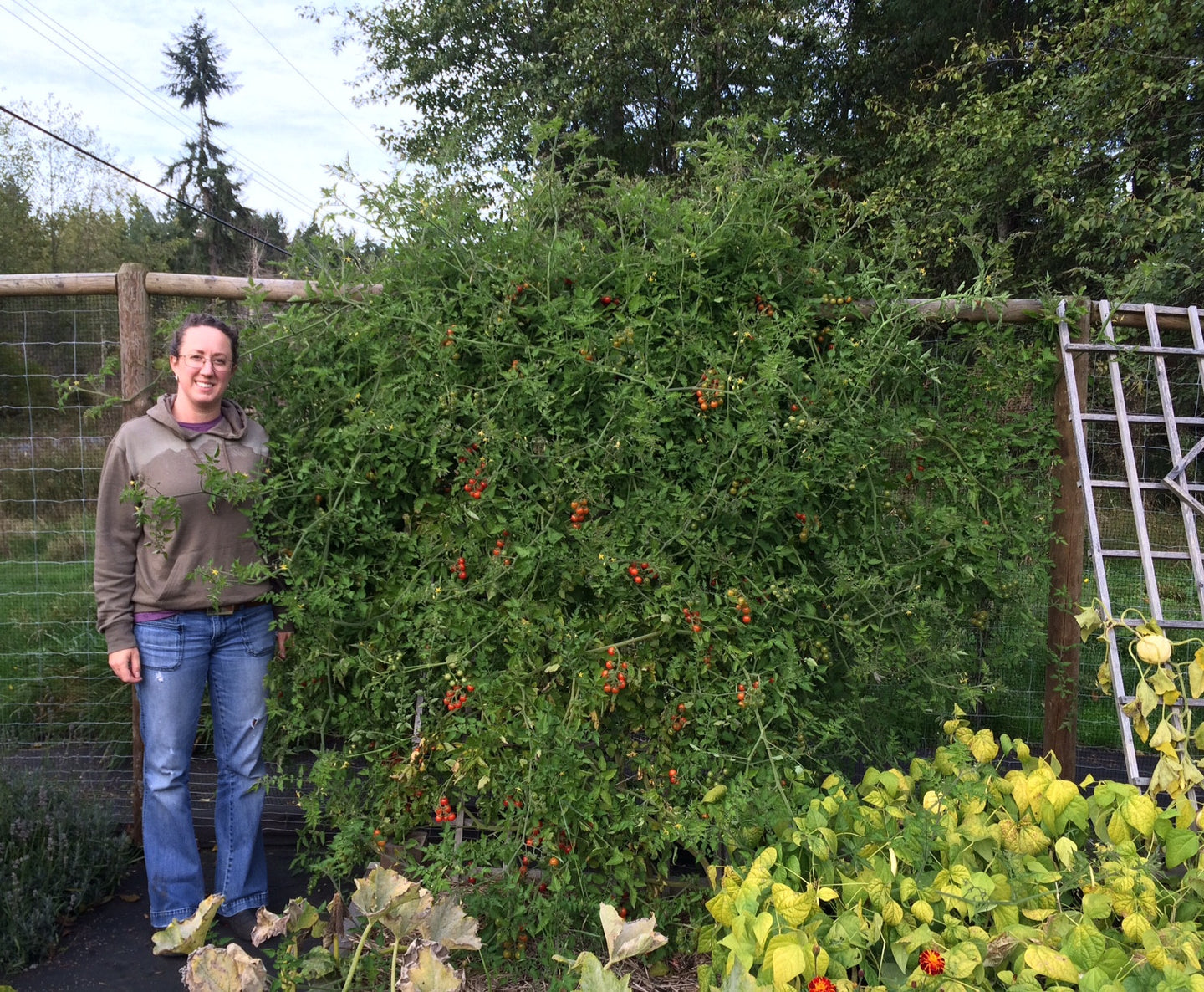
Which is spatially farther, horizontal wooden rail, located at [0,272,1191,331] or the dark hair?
horizontal wooden rail, located at [0,272,1191,331]

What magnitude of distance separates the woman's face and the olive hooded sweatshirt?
0.08 meters

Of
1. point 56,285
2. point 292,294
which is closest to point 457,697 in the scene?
point 292,294

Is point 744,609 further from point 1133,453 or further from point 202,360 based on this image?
point 202,360

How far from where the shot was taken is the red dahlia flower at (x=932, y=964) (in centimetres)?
159

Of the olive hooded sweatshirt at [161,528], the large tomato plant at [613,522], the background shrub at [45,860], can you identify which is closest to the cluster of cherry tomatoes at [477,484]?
the large tomato plant at [613,522]

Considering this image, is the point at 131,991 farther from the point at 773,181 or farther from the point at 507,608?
the point at 773,181

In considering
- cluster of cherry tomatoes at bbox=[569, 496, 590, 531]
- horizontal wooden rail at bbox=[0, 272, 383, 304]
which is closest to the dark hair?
horizontal wooden rail at bbox=[0, 272, 383, 304]

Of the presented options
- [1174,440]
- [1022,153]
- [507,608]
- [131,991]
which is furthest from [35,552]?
[1022,153]

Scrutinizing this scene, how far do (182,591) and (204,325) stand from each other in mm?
791

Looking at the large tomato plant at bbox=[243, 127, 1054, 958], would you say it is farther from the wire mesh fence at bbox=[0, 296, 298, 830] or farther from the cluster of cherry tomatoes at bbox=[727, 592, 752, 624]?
the wire mesh fence at bbox=[0, 296, 298, 830]

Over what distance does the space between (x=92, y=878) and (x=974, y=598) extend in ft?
10.1

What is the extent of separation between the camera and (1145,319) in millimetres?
3033

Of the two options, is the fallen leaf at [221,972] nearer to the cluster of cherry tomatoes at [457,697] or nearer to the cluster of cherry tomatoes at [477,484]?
the cluster of cherry tomatoes at [457,697]

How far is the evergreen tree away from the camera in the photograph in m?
27.7
